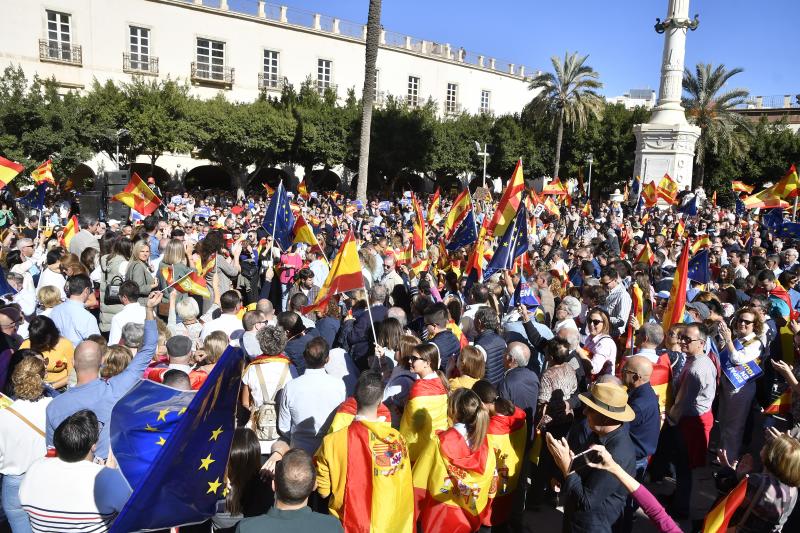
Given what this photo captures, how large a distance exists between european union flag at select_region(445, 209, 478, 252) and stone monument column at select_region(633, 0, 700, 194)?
1619cm

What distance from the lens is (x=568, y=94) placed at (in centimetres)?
3753

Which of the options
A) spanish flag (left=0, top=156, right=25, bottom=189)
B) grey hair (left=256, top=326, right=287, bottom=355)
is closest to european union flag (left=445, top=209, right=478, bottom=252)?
grey hair (left=256, top=326, right=287, bottom=355)

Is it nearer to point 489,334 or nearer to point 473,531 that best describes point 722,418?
point 489,334

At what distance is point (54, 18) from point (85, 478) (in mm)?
36480

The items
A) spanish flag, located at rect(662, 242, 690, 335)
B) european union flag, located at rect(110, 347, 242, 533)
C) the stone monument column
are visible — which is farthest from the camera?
the stone monument column

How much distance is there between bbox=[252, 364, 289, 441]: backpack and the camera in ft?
14.6

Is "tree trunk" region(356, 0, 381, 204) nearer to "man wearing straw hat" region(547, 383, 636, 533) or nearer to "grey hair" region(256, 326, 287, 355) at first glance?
"grey hair" region(256, 326, 287, 355)

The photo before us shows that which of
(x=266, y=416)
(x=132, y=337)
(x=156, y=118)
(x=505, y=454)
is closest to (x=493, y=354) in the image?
(x=505, y=454)

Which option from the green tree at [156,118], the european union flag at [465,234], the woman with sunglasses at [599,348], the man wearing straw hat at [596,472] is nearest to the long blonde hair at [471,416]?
the man wearing straw hat at [596,472]

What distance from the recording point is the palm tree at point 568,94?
36.9 meters

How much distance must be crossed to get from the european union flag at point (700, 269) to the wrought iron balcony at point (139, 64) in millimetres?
34290

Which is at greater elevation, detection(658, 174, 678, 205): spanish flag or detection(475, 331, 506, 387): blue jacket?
detection(658, 174, 678, 205): spanish flag

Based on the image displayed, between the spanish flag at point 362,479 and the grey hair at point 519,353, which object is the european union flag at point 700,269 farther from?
the spanish flag at point 362,479

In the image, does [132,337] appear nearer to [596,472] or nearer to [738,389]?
[596,472]
